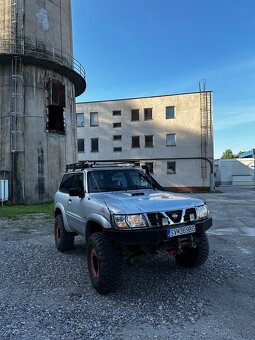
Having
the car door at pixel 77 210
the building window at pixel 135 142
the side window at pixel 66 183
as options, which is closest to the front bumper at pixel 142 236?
the car door at pixel 77 210

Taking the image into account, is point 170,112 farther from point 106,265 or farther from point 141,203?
point 106,265

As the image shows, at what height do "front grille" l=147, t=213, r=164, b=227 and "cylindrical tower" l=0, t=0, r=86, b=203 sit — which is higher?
"cylindrical tower" l=0, t=0, r=86, b=203

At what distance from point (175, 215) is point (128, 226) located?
0.78m

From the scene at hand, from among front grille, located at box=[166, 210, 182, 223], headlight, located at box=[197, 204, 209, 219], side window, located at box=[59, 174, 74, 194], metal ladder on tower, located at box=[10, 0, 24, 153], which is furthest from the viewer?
metal ladder on tower, located at box=[10, 0, 24, 153]

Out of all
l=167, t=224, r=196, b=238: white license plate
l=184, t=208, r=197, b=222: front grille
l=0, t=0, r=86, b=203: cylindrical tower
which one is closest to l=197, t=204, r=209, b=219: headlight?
l=184, t=208, r=197, b=222: front grille

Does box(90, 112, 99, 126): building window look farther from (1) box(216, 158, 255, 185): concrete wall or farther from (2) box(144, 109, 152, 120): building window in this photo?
(1) box(216, 158, 255, 185): concrete wall

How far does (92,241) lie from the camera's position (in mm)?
4863

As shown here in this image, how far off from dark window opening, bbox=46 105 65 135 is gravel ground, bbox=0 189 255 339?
14.0 meters

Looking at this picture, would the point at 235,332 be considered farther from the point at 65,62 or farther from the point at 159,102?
the point at 159,102

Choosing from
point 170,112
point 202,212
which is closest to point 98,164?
point 202,212

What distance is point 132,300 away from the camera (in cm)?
444

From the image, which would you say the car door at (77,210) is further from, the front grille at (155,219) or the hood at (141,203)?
the front grille at (155,219)

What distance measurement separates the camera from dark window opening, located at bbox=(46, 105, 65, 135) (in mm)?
20073

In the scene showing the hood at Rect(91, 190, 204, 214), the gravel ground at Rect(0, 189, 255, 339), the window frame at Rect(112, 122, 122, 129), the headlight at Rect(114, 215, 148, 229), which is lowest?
the gravel ground at Rect(0, 189, 255, 339)
